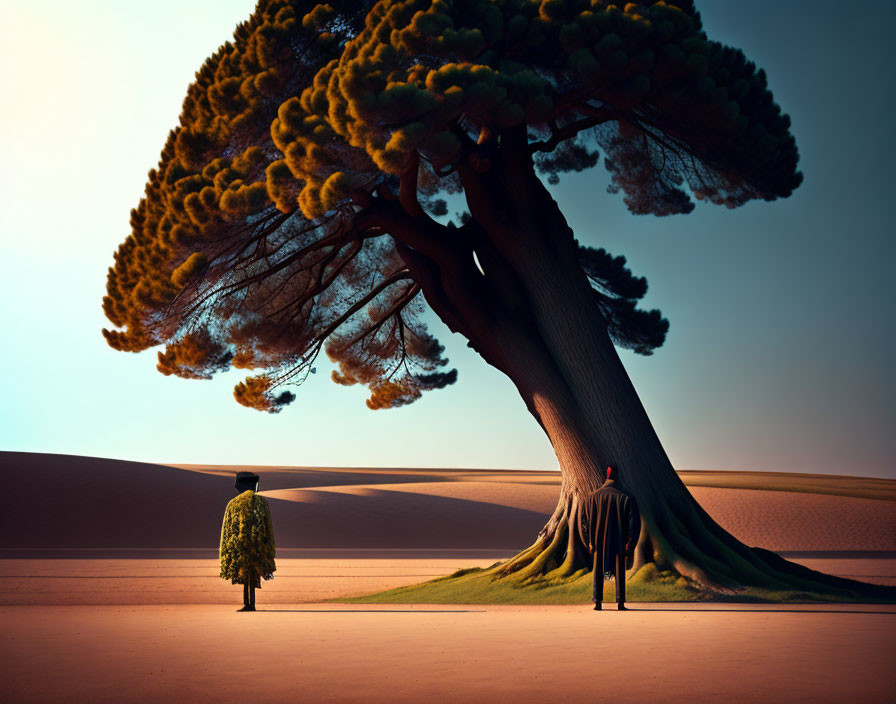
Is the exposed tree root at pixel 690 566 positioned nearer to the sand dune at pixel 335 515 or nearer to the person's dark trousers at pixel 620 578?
the person's dark trousers at pixel 620 578

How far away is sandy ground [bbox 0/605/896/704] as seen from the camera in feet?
16.9

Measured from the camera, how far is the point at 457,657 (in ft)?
21.0

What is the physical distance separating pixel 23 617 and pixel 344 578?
6615mm

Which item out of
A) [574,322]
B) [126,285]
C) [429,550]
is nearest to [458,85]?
[574,322]

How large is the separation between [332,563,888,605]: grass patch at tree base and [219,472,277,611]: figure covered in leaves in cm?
208

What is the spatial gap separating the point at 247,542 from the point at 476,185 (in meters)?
5.92

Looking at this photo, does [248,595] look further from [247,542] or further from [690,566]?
[690,566]

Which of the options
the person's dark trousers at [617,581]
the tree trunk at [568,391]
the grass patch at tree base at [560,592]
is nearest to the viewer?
the person's dark trousers at [617,581]

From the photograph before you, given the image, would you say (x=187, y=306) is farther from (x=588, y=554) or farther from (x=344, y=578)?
(x=588, y=554)

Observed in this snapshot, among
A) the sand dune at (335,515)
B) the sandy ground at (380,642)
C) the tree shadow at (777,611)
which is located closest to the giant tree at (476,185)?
the tree shadow at (777,611)

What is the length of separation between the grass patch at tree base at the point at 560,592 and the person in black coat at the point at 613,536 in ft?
3.39

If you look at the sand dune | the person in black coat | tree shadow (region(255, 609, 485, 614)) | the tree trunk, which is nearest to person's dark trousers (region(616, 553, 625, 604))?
the person in black coat

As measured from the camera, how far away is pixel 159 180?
14352mm

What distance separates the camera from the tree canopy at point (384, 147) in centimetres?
1088
